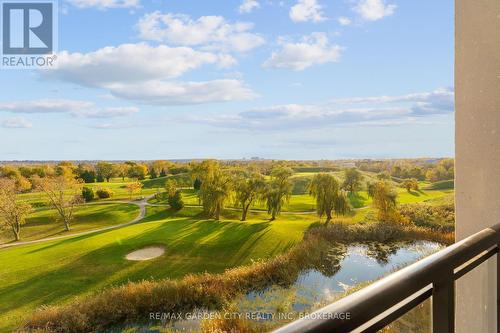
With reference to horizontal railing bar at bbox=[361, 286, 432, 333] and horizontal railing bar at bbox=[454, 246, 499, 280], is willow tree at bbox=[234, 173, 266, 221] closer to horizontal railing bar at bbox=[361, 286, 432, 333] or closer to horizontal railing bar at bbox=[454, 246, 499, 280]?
horizontal railing bar at bbox=[454, 246, 499, 280]

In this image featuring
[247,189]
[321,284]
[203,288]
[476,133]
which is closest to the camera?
[476,133]

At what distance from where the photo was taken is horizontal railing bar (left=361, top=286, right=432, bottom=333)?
17.0 inches

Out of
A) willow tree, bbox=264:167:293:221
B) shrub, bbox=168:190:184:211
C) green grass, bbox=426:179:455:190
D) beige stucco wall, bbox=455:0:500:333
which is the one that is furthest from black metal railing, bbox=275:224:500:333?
green grass, bbox=426:179:455:190

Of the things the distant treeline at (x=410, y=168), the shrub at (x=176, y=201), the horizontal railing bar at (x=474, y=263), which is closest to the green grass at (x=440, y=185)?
the distant treeline at (x=410, y=168)

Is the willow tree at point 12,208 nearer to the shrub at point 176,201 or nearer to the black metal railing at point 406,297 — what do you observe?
the shrub at point 176,201

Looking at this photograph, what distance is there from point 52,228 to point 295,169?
2689 millimetres

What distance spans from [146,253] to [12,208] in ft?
4.38

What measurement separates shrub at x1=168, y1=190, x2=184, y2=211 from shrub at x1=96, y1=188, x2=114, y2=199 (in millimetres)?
653

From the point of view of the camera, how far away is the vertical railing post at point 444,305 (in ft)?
1.80

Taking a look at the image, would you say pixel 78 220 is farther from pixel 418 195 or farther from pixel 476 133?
pixel 418 195

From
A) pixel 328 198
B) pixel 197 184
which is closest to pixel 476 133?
pixel 197 184

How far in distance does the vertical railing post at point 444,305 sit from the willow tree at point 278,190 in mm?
4030

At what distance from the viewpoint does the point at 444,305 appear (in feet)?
1.86

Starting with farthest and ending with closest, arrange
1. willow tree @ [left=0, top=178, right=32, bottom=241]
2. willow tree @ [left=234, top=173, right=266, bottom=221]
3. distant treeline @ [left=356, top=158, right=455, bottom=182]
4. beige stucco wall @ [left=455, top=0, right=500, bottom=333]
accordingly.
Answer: distant treeline @ [left=356, top=158, right=455, bottom=182] → willow tree @ [left=234, top=173, right=266, bottom=221] → willow tree @ [left=0, top=178, right=32, bottom=241] → beige stucco wall @ [left=455, top=0, right=500, bottom=333]
